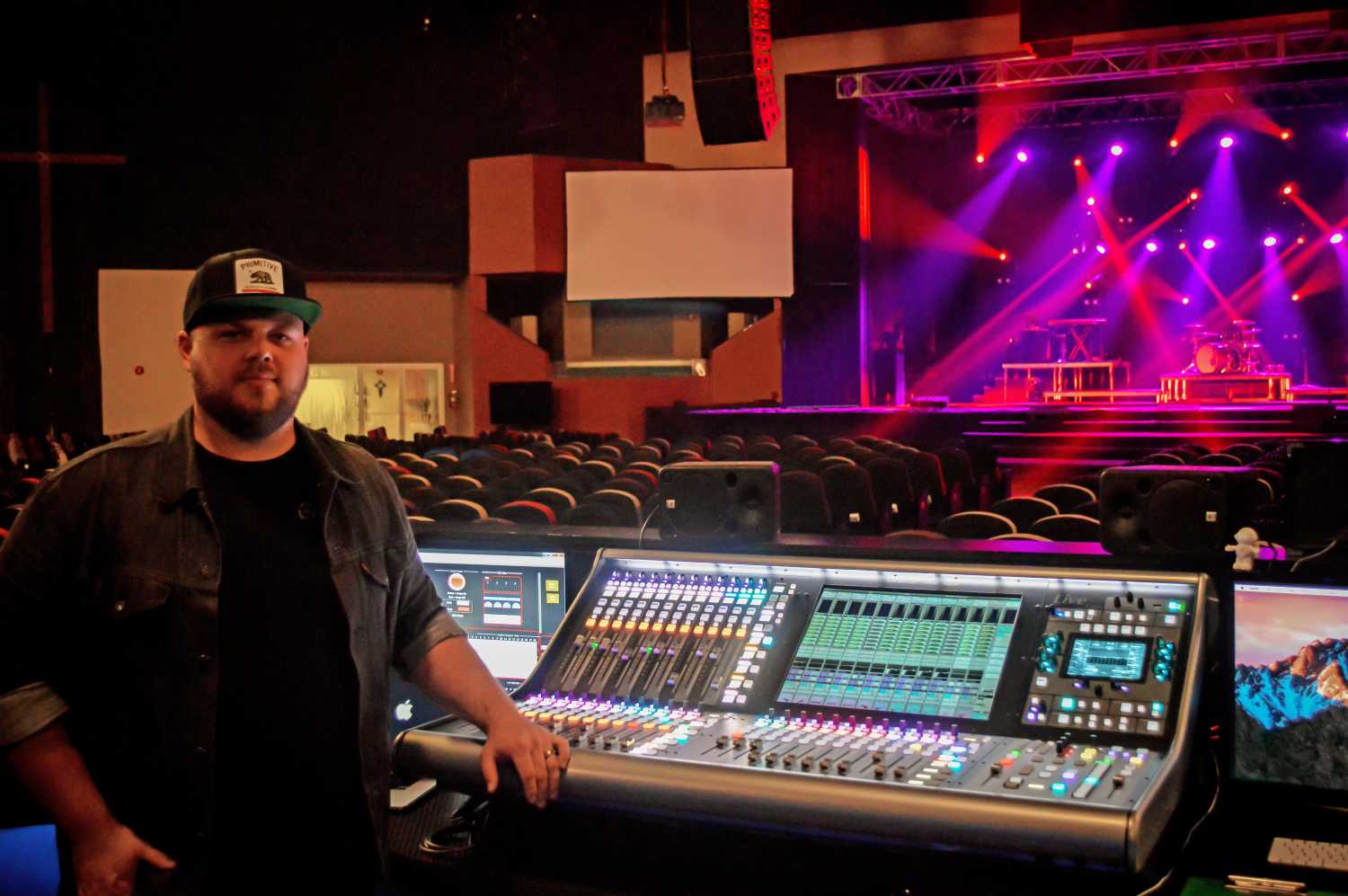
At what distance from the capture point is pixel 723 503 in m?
2.54

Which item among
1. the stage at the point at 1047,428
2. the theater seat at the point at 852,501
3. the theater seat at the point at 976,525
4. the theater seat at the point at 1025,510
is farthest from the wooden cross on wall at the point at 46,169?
the theater seat at the point at 976,525

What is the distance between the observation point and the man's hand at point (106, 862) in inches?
68.2

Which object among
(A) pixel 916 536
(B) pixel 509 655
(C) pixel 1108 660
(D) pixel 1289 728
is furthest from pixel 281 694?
(A) pixel 916 536

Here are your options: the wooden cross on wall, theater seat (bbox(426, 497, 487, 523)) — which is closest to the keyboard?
theater seat (bbox(426, 497, 487, 523))

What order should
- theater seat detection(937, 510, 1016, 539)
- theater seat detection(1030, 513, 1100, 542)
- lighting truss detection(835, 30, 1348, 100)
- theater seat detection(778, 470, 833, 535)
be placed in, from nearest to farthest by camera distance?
theater seat detection(1030, 513, 1100, 542)
theater seat detection(937, 510, 1016, 539)
theater seat detection(778, 470, 833, 535)
lighting truss detection(835, 30, 1348, 100)

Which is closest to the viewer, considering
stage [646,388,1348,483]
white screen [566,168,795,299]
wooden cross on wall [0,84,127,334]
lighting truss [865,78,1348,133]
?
stage [646,388,1348,483]

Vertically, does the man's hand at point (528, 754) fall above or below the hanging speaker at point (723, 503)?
below

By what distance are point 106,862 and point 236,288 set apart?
2.70 ft

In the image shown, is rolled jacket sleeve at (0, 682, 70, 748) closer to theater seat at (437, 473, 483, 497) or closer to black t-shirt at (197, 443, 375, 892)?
black t-shirt at (197, 443, 375, 892)

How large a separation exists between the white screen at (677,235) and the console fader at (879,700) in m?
15.2

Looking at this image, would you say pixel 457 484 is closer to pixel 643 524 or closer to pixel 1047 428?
pixel 643 524

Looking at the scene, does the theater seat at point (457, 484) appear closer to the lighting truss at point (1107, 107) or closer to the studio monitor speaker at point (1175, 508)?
the studio monitor speaker at point (1175, 508)

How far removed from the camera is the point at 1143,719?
1.94m

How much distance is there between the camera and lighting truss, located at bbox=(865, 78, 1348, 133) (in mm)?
16250
